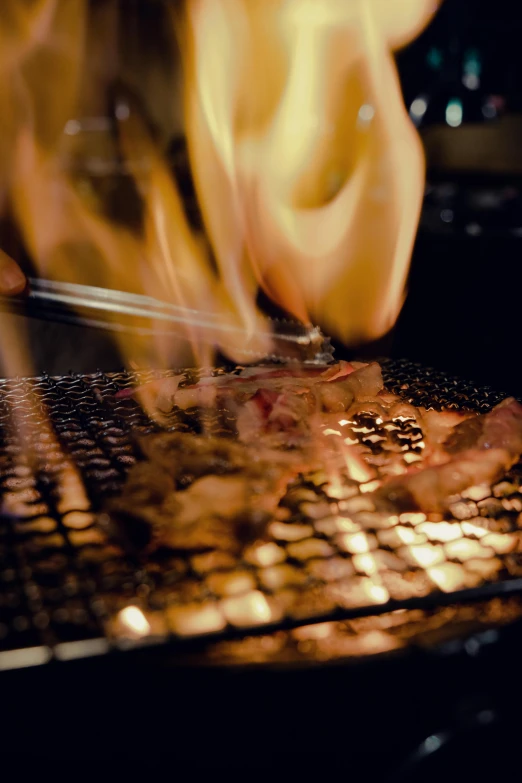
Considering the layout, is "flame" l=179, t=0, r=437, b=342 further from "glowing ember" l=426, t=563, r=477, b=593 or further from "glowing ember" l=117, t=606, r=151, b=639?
"glowing ember" l=117, t=606, r=151, b=639

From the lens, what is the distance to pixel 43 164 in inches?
229

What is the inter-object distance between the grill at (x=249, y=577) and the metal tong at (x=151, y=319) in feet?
2.84

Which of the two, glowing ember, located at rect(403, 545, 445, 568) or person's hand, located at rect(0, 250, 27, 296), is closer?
glowing ember, located at rect(403, 545, 445, 568)

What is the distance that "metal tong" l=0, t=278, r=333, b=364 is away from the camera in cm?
291

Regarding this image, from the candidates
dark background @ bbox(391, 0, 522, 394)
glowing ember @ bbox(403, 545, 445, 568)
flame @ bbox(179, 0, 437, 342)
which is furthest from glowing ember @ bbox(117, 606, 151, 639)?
dark background @ bbox(391, 0, 522, 394)

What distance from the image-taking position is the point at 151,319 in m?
2.96

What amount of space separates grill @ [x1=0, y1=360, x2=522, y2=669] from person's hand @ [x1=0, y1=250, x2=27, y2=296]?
0.78 meters

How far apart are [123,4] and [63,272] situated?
165 cm

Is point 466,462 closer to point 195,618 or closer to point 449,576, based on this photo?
point 449,576

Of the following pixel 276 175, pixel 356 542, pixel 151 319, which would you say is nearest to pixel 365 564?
pixel 356 542

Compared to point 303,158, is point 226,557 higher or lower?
lower

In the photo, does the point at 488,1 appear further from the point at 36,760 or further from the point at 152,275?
the point at 36,760

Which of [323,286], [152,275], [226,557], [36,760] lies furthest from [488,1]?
[36,760]

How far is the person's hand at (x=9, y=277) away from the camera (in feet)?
8.86
